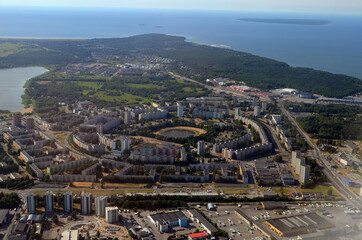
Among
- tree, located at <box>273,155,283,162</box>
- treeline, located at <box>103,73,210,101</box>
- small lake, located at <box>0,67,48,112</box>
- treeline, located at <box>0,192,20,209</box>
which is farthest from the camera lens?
treeline, located at <box>103,73,210,101</box>

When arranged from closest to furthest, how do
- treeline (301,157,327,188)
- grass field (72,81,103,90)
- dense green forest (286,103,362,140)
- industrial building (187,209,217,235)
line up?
1. industrial building (187,209,217,235)
2. treeline (301,157,327,188)
3. dense green forest (286,103,362,140)
4. grass field (72,81,103,90)

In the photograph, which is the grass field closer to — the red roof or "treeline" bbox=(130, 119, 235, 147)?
"treeline" bbox=(130, 119, 235, 147)

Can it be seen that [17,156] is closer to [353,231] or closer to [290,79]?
[353,231]

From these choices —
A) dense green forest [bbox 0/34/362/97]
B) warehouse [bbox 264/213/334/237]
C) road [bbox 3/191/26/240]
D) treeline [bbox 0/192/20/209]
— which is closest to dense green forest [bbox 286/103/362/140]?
dense green forest [bbox 0/34/362/97]

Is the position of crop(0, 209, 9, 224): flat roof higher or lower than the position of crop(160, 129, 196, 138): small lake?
lower

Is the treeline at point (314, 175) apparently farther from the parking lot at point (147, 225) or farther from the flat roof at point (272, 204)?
the parking lot at point (147, 225)

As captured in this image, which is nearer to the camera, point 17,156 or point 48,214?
point 48,214

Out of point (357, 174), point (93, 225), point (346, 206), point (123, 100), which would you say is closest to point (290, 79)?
point (123, 100)
